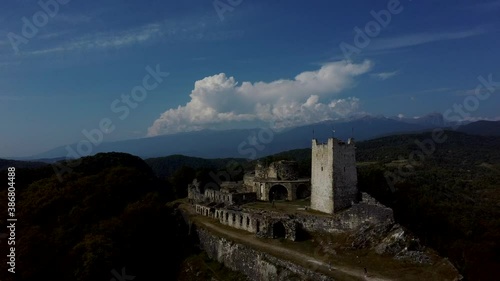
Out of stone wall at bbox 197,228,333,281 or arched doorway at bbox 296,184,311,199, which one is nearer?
stone wall at bbox 197,228,333,281

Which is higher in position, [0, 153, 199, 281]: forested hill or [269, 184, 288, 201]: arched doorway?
[269, 184, 288, 201]: arched doorway

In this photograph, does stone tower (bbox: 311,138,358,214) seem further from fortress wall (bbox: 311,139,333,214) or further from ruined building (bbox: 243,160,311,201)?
ruined building (bbox: 243,160,311,201)

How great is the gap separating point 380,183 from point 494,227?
2271cm

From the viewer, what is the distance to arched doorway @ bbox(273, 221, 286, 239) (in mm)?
36188

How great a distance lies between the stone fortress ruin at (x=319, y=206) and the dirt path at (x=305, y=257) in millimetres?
1224

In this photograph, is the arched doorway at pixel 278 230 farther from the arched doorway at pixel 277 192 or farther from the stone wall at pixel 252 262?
the arched doorway at pixel 277 192

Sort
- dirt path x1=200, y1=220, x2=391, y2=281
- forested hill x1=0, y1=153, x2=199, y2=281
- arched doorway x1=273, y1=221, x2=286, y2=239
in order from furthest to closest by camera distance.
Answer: forested hill x1=0, y1=153, x2=199, y2=281 < arched doorway x1=273, y1=221, x2=286, y2=239 < dirt path x1=200, y1=220, x2=391, y2=281

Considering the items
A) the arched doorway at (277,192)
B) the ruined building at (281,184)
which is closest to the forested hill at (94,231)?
the ruined building at (281,184)

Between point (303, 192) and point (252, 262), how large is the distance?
16.7m

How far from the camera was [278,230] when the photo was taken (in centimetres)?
3638

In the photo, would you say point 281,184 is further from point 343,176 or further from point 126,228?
point 126,228

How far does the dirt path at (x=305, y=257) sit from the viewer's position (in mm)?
26656

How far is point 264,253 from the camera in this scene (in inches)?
1288

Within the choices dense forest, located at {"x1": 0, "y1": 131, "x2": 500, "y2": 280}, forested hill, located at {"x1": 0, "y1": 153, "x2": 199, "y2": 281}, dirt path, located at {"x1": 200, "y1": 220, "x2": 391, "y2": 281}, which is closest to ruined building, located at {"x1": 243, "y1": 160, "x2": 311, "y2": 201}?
dirt path, located at {"x1": 200, "y1": 220, "x2": 391, "y2": 281}
